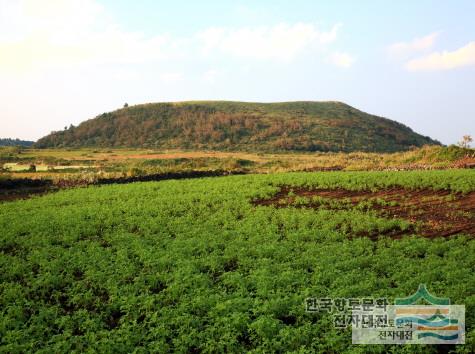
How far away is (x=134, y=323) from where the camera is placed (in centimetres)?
867

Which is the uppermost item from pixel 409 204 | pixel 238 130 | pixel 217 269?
pixel 238 130

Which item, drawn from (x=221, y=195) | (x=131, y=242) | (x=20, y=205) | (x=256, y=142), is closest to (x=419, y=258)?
(x=131, y=242)

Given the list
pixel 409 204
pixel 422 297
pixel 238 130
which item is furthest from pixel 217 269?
pixel 238 130

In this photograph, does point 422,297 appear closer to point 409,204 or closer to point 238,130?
point 409,204

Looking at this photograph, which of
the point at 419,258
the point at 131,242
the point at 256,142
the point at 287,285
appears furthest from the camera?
the point at 256,142

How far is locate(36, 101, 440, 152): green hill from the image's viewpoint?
314 ft

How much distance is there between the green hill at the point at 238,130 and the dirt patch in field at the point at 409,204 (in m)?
64.7

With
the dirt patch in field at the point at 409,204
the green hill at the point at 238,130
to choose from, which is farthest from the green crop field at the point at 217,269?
the green hill at the point at 238,130

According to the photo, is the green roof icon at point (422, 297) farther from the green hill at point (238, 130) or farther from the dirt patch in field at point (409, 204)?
the green hill at point (238, 130)

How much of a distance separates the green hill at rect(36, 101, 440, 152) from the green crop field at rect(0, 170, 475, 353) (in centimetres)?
7097

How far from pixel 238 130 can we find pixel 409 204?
83117 millimetres

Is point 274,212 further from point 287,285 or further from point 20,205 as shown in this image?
point 20,205

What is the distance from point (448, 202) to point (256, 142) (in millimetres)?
75196

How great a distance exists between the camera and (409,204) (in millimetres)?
20609
